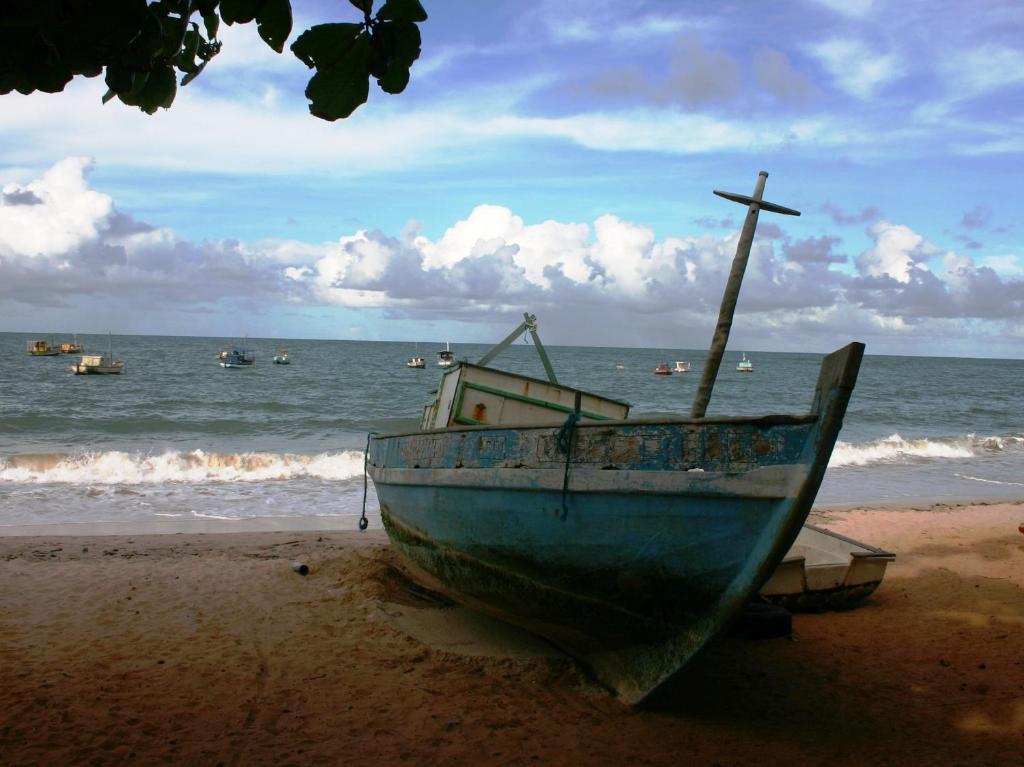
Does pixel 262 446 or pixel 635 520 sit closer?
pixel 635 520

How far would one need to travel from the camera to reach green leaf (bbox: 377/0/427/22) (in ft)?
6.18

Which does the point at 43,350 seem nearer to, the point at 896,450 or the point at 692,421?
the point at 896,450

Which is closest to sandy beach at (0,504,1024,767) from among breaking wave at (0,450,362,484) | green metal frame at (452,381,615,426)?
green metal frame at (452,381,615,426)

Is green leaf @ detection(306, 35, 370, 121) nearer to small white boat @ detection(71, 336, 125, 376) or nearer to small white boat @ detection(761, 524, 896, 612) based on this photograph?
small white boat @ detection(761, 524, 896, 612)

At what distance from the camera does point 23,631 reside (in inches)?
257

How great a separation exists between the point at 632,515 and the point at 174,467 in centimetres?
1638

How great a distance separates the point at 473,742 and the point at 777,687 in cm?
218

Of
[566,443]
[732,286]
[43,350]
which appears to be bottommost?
[43,350]

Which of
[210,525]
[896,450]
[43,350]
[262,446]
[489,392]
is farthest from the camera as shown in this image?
[43,350]

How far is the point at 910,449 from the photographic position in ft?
79.8

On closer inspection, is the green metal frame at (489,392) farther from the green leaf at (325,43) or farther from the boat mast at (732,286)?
the green leaf at (325,43)

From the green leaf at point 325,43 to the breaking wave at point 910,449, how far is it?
2033 cm

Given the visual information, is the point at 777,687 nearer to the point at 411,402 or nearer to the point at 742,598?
the point at 742,598

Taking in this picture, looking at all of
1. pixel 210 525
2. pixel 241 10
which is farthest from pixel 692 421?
pixel 210 525
